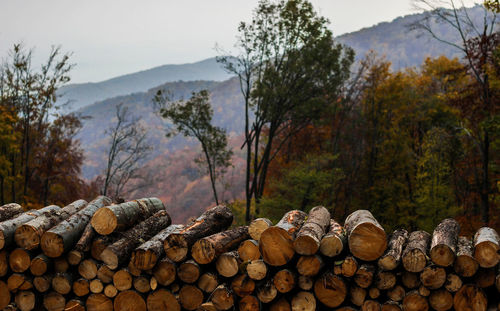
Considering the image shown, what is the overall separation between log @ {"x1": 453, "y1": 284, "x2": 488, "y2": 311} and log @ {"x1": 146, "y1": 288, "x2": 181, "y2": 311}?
3.58m

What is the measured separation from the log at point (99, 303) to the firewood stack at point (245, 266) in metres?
0.01

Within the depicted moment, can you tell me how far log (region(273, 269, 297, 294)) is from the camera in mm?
5016

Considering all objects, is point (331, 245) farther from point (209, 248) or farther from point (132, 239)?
point (132, 239)

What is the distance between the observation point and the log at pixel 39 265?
5578 millimetres

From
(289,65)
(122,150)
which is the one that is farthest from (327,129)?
(122,150)

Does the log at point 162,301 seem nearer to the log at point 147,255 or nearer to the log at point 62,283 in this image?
the log at point 147,255

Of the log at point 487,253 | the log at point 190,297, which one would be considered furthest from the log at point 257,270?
the log at point 487,253

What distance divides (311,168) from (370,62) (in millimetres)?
13446

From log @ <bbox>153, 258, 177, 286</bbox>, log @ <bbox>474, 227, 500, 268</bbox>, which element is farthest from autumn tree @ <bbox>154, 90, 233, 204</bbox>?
log @ <bbox>474, 227, 500, 268</bbox>

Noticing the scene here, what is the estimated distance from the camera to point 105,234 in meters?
5.74

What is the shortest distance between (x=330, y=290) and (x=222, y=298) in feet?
4.59

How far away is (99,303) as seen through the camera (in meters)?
5.66

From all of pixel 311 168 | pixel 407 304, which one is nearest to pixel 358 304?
pixel 407 304

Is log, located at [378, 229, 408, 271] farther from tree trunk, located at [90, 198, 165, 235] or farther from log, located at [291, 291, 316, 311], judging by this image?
tree trunk, located at [90, 198, 165, 235]
